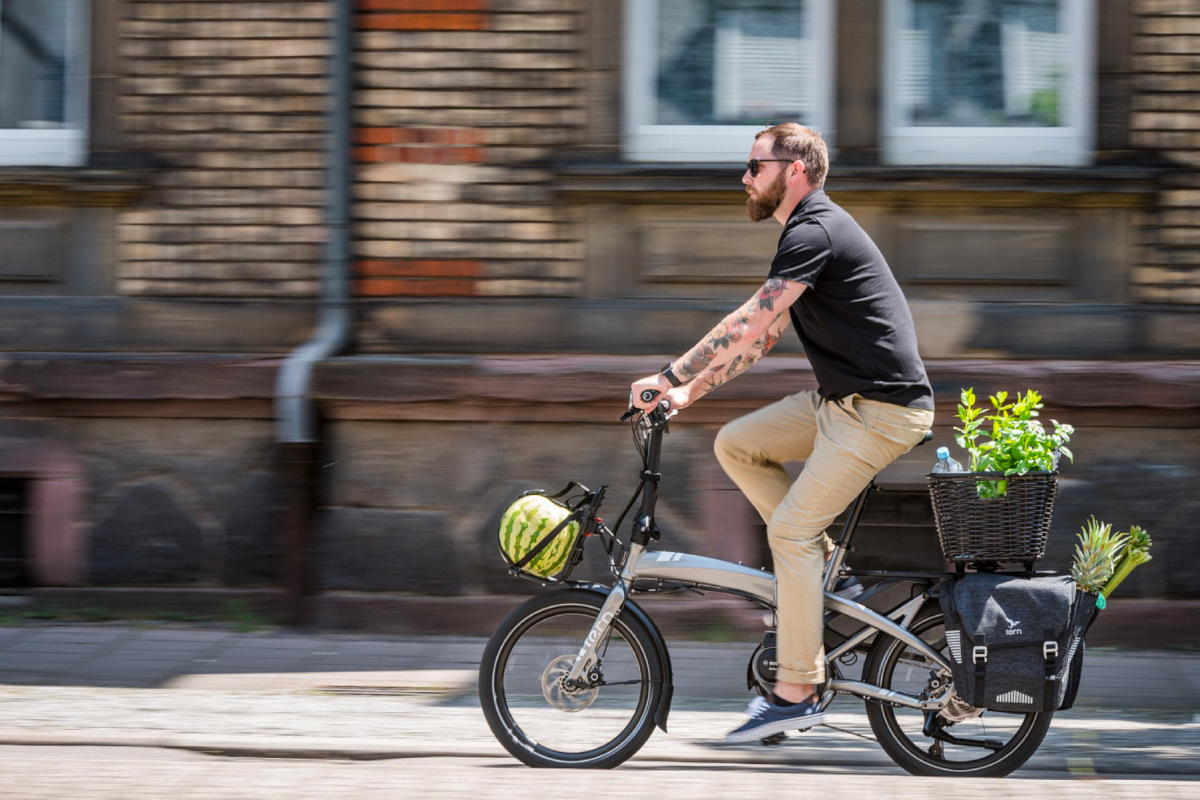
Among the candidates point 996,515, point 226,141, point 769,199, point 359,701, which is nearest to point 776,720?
point 996,515

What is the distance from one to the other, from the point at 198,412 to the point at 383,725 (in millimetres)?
2360

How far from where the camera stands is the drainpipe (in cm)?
667

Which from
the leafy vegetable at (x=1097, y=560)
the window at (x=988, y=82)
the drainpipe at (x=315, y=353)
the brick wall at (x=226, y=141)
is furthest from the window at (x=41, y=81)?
the leafy vegetable at (x=1097, y=560)

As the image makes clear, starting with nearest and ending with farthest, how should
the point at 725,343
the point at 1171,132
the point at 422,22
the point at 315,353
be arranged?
the point at 725,343 → the point at 1171,132 → the point at 315,353 → the point at 422,22

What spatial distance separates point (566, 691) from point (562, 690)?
0.04 feet

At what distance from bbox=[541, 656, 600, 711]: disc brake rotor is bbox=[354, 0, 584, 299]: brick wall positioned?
281 cm

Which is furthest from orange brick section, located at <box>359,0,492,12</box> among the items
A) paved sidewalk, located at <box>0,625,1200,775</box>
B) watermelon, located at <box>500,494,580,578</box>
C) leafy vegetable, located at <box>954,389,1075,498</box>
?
leafy vegetable, located at <box>954,389,1075,498</box>

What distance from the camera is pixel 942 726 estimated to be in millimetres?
4355

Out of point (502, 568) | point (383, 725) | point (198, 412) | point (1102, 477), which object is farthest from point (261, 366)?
point (1102, 477)

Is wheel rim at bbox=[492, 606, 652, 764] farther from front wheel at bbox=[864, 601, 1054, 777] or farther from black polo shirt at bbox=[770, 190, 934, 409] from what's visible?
black polo shirt at bbox=[770, 190, 934, 409]

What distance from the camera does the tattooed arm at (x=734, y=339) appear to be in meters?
4.09

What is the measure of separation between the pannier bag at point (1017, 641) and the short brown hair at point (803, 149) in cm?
131

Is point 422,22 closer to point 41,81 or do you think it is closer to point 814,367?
point 41,81

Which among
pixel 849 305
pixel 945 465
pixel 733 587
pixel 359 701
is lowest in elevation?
pixel 359 701
